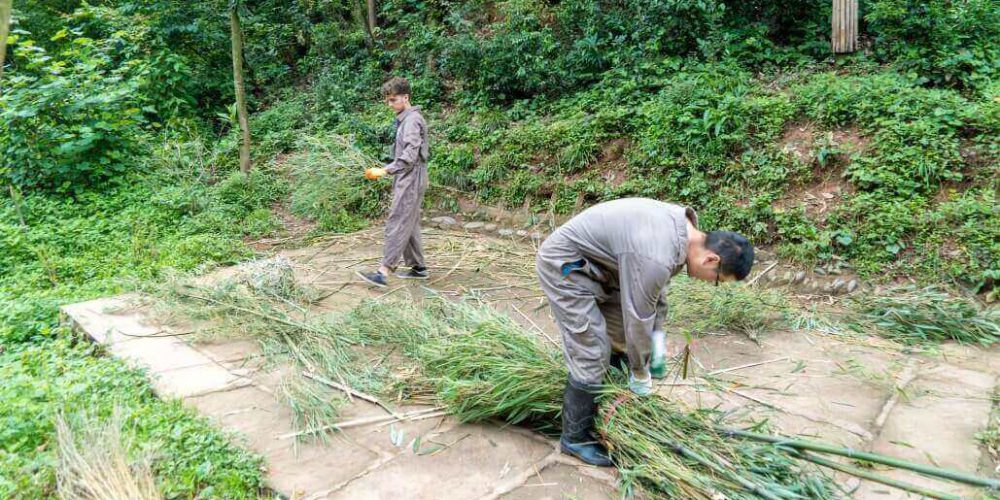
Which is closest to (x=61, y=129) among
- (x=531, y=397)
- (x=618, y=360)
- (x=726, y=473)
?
(x=531, y=397)

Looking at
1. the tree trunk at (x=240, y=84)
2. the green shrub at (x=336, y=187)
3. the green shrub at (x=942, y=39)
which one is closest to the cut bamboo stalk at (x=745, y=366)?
the green shrub at (x=942, y=39)

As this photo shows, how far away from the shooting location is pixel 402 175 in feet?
18.5

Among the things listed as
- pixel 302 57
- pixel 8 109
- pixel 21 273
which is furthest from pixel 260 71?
pixel 21 273

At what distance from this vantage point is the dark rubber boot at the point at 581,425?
2.85 meters

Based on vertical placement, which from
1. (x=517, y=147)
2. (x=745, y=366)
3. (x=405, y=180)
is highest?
(x=405, y=180)

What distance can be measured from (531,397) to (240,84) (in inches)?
274

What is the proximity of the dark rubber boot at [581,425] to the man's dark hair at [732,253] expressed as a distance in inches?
29.7

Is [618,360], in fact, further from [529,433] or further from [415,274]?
[415,274]

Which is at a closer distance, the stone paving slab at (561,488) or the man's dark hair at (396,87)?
the stone paving slab at (561,488)

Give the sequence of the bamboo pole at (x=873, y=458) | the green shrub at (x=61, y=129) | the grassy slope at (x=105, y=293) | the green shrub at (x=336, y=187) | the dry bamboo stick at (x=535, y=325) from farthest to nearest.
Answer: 1. the green shrub at (x=61, y=129)
2. the green shrub at (x=336, y=187)
3. the dry bamboo stick at (x=535, y=325)
4. the grassy slope at (x=105, y=293)
5. the bamboo pole at (x=873, y=458)

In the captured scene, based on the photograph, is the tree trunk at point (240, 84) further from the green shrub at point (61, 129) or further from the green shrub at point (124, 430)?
the green shrub at point (124, 430)

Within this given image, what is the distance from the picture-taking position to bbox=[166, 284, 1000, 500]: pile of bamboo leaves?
257cm

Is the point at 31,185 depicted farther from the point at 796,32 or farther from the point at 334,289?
the point at 796,32

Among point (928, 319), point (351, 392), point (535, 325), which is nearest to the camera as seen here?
point (351, 392)
